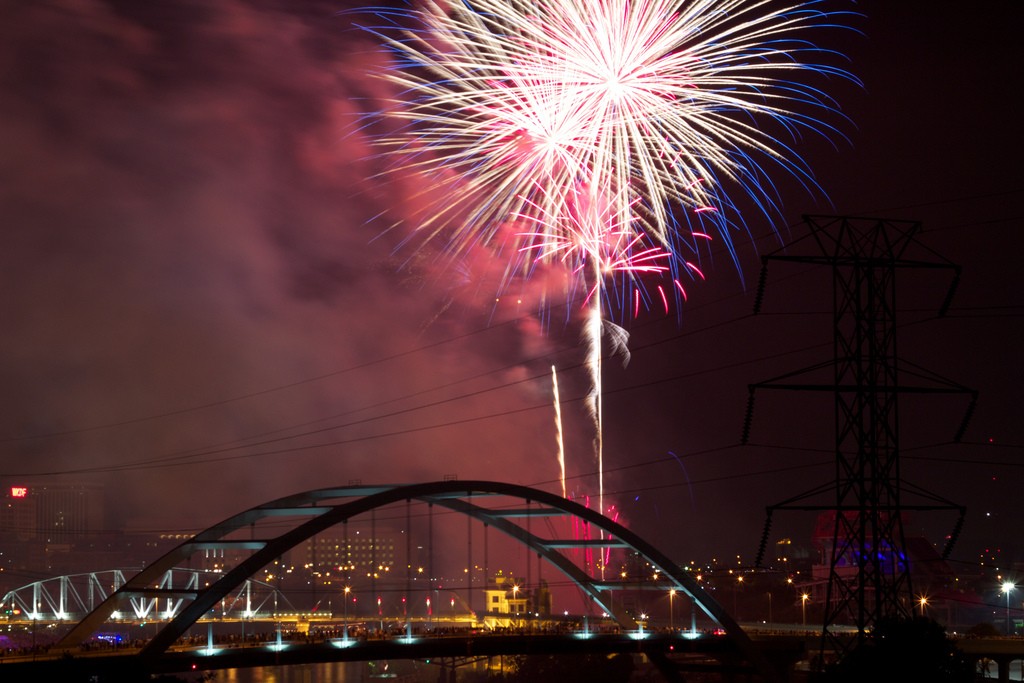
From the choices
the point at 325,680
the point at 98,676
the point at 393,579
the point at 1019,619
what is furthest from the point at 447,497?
the point at 393,579

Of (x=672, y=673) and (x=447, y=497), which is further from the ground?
(x=447, y=497)

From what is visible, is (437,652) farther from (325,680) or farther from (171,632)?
(325,680)

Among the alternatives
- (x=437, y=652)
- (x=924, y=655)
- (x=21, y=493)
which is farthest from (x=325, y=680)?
(x=924, y=655)

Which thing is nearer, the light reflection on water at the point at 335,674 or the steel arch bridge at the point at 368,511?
the steel arch bridge at the point at 368,511

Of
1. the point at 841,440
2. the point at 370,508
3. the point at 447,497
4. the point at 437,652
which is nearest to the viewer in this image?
the point at 841,440

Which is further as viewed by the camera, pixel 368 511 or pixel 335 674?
pixel 335 674

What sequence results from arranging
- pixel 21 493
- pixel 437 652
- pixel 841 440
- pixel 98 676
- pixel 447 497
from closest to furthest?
pixel 841 440
pixel 98 676
pixel 437 652
pixel 447 497
pixel 21 493

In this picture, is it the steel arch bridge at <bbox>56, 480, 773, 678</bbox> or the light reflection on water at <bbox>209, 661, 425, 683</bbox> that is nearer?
the steel arch bridge at <bbox>56, 480, 773, 678</bbox>

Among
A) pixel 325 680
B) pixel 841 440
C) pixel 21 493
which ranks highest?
pixel 21 493

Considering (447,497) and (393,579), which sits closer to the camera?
(447,497)

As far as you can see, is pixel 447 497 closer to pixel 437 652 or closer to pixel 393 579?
pixel 437 652
